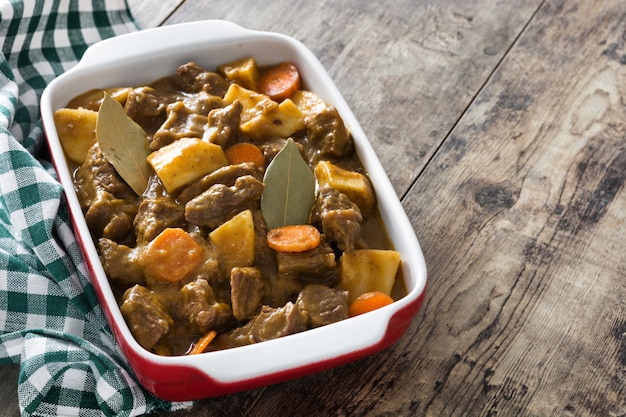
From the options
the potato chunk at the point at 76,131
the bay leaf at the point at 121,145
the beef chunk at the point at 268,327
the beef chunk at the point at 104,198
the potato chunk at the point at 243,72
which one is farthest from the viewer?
the potato chunk at the point at 243,72

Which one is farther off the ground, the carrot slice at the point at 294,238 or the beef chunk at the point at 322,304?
the carrot slice at the point at 294,238

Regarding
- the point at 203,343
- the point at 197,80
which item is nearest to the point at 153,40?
the point at 197,80

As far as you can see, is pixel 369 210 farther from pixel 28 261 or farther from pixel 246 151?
pixel 28 261

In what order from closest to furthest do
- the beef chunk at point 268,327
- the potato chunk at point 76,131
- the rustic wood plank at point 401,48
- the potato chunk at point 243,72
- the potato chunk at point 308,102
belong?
the beef chunk at point 268,327, the potato chunk at point 76,131, the potato chunk at point 308,102, the potato chunk at point 243,72, the rustic wood plank at point 401,48

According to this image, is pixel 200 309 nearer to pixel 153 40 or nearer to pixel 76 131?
pixel 76 131

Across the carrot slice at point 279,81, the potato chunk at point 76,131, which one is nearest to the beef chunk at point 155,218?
the potato chunk at point 76,131

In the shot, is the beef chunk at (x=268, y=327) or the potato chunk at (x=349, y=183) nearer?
the beef chunk at (x=268, y=327)

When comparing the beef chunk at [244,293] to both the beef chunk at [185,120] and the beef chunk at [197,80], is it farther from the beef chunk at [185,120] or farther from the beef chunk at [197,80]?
the beef chunk at [197,80]
